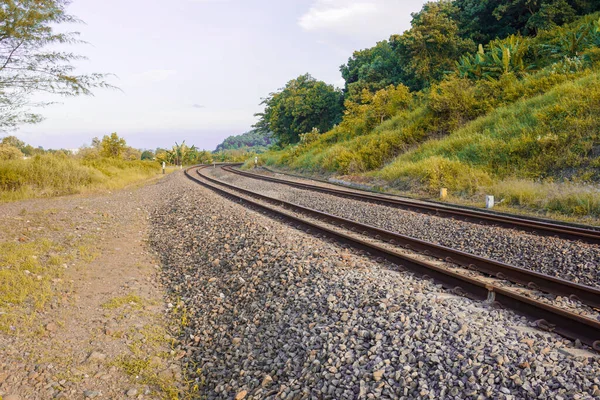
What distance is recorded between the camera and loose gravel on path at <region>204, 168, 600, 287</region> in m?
6.21

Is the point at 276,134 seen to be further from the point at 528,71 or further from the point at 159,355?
the point at 159,355

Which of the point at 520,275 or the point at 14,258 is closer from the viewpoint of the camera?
the point at 520,275

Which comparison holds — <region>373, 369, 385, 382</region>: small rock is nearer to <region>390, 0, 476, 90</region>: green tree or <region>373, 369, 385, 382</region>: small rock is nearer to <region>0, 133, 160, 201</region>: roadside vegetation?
<region>0, 133, 160, 201</region>: roadside vegetation

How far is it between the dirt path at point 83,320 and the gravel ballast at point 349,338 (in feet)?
1.48

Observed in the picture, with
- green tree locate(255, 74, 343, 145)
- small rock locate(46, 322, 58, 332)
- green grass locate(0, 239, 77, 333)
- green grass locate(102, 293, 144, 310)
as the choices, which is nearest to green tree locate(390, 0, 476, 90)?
green tree locate(255, 74, 343, 145)

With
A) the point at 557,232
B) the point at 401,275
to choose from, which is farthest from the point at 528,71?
the point at 401,275

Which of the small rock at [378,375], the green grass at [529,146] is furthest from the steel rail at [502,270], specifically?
the green grass at [529,146]

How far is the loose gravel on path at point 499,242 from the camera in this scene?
621cm

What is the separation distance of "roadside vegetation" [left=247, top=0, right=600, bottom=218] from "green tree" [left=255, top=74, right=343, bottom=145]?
427 inches

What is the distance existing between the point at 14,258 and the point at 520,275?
26.8 feet

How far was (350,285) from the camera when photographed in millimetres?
5141

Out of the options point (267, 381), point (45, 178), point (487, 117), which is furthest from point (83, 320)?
Answer: point (487, 117)

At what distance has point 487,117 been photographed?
62.6 feet

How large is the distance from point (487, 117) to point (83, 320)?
18.8 m
